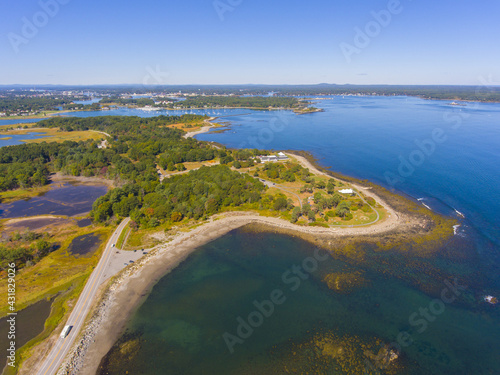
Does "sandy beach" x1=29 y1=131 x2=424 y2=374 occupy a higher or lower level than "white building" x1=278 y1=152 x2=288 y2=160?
lower

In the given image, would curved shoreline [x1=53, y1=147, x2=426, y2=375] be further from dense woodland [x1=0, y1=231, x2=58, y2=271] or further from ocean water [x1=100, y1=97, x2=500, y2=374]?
dense woodland [x1=0, y1=231, x2=58, y2=271]

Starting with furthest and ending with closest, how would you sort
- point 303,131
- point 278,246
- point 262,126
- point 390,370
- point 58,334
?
point 262,126 < point 303,131 < point 278,246 < point 58,334 < point 390,370

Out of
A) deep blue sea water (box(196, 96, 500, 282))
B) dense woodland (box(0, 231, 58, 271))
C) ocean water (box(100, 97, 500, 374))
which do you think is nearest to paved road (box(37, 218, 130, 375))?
ocean water (box(100, 97, 500, 374))

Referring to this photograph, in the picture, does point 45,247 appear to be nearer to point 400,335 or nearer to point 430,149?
point 400,335

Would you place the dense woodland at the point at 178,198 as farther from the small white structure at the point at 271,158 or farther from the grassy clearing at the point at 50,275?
the small white structure at the point at 271,158

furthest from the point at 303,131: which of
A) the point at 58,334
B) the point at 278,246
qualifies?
the point at 58,334

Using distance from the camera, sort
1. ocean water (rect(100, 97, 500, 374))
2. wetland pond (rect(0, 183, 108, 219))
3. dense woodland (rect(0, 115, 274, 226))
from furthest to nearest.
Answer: wetland pond (rect(0, 183, 108, 219)), dense woodland (rect(0, 115, 274, 226)), ocean water (rect(100, 97, 500, 374))

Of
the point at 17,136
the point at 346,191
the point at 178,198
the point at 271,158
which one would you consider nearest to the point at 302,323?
the point at 178,198
